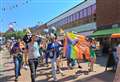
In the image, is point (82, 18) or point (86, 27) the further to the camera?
point (82, 18)

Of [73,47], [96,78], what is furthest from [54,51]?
[73,47]

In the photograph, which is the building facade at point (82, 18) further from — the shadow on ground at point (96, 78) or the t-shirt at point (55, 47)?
the t-shirt at point (55, 47)

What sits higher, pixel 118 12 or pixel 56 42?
pixel 118 12

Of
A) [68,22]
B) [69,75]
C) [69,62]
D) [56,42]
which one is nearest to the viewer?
[56,42]

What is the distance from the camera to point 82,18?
48.8 metres

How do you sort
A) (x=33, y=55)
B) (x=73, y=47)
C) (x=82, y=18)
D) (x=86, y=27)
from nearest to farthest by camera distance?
1. (x=33, y=55)
2. (x=73, y=47)
3. (x=86, y=27)
4. (x=82, y=18)

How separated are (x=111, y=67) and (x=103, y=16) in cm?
2128

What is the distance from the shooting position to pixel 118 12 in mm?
31906

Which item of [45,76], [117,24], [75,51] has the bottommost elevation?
[45,76]

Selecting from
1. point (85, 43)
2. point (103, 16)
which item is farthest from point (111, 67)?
point (103, 16)

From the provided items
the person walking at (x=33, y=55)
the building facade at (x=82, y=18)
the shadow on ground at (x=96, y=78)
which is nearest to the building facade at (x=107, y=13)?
the building facade at (x=82, y=18)

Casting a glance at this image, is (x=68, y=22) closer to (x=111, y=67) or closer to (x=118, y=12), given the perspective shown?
(x=118, y=12)

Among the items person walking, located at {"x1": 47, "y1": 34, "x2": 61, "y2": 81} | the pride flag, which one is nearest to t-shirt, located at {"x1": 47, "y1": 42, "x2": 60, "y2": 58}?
person walking, located at {"x1": 47, "y1": 34, "x2": 61, "y2": 81}

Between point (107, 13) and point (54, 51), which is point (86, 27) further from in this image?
point (54, 51)
